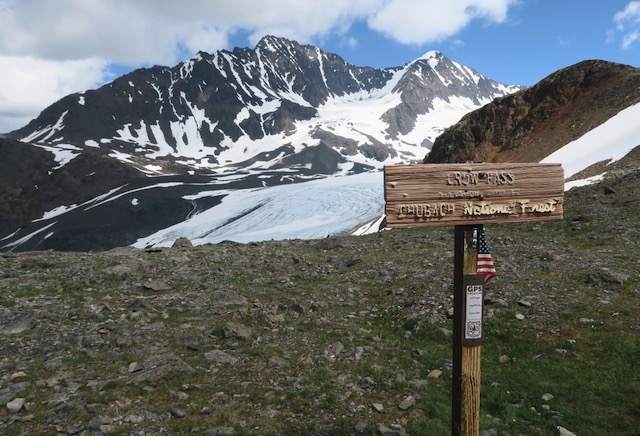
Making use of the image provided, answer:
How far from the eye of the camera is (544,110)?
58.3 meters

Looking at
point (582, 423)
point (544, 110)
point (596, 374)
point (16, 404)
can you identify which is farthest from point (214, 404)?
point (544, 110)

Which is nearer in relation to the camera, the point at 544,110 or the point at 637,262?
the point at 637,262

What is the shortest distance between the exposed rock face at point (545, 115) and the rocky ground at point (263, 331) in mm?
34984

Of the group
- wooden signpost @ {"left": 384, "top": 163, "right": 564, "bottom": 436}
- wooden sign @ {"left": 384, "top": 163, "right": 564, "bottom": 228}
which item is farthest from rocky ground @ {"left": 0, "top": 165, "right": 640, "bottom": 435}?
wooden sign @ {"left": 384, "top": 163, "right": 564, "bottom": 228}

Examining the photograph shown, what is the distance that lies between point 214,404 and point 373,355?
4.11 m

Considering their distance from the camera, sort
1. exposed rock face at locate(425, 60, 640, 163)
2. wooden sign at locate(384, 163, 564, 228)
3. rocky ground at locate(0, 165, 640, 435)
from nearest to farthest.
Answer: wooden sign at locate(384, 163, 564, 228) → rocky ground at locate(0, 165, 640, 435) → exposed rock face at locate(425, 60, 640, 163)

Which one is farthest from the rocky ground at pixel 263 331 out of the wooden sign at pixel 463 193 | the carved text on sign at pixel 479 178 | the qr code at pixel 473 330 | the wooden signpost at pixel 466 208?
the carved text on sign at pixel 479 178

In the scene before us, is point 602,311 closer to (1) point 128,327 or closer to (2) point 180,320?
(2) point 180,320

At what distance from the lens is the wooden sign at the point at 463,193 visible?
218 inches

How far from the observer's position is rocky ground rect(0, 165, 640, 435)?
25.5 feet

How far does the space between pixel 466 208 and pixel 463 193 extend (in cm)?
21

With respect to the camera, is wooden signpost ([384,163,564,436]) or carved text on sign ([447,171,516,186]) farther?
carved text on sign ([447,171,516,186])

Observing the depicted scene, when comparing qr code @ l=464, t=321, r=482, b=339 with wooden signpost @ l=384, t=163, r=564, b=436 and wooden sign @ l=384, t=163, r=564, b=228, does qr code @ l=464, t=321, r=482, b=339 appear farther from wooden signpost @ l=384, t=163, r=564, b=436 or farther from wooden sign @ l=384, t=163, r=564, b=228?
wooden sign @ l=384, t=163, r=564, b=228

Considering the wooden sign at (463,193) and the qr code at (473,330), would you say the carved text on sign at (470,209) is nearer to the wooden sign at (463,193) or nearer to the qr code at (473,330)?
the wooden sign at (463,193)
